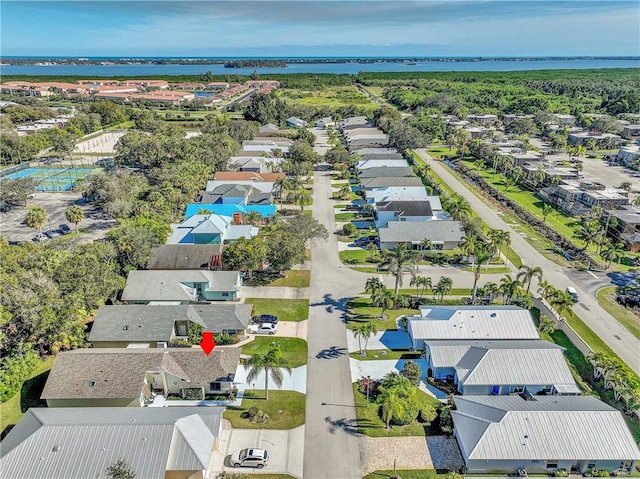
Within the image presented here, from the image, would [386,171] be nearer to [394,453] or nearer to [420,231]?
[420,231]

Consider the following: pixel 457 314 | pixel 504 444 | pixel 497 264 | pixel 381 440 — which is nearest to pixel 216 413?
pixel 381 440

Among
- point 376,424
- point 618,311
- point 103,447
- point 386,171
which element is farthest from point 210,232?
point 618,311

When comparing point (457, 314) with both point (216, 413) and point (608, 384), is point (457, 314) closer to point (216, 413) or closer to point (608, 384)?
point (608, 384)

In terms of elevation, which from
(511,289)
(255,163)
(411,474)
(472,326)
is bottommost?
(411,474)

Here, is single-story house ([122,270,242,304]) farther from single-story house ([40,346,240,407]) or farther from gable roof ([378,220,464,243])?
gable roof ([378,220,464,243])

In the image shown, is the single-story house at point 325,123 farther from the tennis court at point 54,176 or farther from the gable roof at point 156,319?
the gable roof at point 156,319

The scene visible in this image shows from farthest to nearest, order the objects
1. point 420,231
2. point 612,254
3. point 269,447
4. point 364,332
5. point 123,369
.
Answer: point 420,231
point 612,254
point 364,332
point 123,369
point 269,447

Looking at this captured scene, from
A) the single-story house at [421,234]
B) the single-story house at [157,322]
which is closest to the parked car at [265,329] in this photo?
the single-story house at [157,322]
